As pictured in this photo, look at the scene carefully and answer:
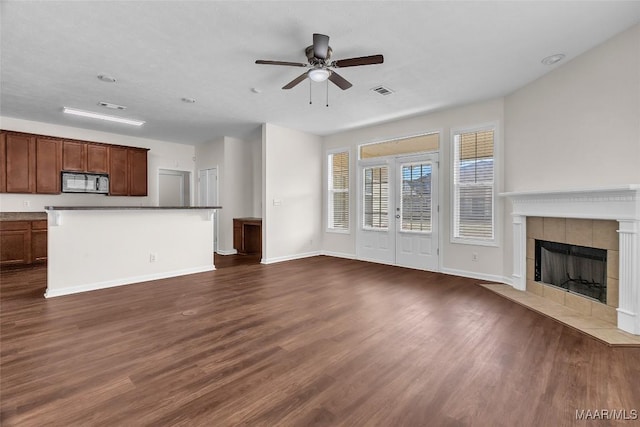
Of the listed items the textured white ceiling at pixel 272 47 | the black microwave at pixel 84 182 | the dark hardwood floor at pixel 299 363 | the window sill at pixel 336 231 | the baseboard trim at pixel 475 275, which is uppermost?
the textured white ceiling at pixel 272 47

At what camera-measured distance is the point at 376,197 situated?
618 centimetres

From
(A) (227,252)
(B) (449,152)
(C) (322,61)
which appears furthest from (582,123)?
(A) (227,252)

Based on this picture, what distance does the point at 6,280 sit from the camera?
4.54 meters

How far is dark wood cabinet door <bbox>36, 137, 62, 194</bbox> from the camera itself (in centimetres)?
582

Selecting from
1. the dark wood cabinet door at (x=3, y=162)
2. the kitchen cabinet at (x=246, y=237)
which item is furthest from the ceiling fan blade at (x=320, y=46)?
the dark wood cabinet door at (x=3, y=162)

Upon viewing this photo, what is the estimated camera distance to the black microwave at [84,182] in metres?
6.12

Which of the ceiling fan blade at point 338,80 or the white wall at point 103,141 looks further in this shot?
the white wall at point 103,141

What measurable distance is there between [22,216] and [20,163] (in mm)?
1025

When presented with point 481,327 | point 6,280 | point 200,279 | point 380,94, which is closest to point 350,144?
point 380,94

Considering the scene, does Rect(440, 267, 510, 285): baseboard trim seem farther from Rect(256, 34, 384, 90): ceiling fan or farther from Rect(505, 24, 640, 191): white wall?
Rect(256, 34, 384, 90): ceiling fan

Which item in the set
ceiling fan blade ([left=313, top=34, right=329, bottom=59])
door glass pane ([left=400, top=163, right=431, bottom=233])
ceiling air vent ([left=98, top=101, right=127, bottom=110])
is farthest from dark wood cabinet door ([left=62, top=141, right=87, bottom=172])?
door glass pane ([left=400, top=163, right=431, bottom=233])

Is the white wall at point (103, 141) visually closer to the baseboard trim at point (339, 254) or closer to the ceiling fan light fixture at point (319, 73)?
the baseboard trim at point (339, 254)

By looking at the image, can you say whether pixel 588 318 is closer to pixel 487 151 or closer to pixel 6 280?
pixel 487 151

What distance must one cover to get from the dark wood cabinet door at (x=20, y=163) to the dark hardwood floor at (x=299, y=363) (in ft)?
10.5
